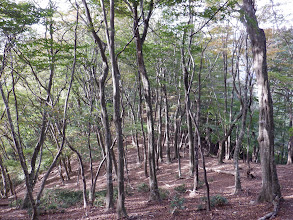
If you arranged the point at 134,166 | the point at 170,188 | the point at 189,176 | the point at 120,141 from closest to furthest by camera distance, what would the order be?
the point at 120,141 → the point at 170,188 → the point at 189,176 → the point at 134,166

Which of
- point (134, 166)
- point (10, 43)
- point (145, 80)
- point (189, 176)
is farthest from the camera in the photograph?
point (134, 166)

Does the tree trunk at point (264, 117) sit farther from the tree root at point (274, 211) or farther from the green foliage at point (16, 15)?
the green foliage at point (16, 15)

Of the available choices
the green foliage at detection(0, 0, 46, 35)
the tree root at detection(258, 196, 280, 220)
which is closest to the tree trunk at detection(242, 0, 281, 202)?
the tree root at detection(258, 196, 280, 220)

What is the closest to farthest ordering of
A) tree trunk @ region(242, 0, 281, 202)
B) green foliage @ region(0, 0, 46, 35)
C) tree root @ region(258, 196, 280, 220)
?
tree root @ region(258, 196, 280, 220) < tree trunk @ region(242, 0, 281, 202) < green foliage @ region(0, 0, 46, 35)

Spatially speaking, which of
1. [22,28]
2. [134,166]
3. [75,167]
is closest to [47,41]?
[22,28]

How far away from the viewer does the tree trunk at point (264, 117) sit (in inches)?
214

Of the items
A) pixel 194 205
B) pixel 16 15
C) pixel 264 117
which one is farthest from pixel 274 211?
pixel 16 15

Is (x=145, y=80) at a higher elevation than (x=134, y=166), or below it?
higher

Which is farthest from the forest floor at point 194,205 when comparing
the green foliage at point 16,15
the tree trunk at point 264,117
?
the green foliage at point 16,15

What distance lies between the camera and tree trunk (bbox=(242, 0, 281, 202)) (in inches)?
214

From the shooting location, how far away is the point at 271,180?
17.9 ft

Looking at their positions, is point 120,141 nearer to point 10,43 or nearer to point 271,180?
point 271,180

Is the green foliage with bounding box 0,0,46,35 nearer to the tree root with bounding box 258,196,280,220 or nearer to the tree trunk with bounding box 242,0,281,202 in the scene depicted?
the tree trunk with bounding box 242,0,281,202

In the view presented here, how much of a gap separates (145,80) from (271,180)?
5.02 m
